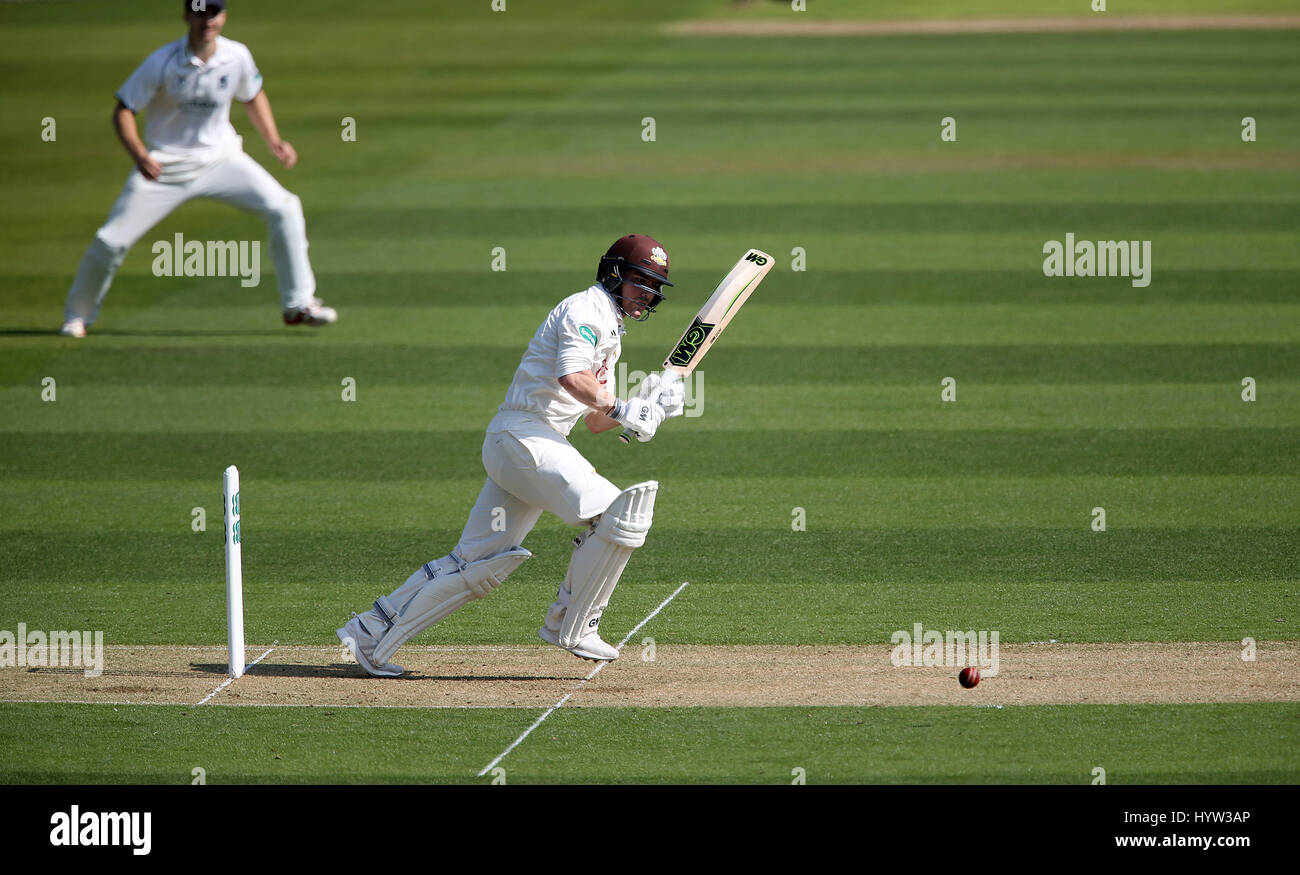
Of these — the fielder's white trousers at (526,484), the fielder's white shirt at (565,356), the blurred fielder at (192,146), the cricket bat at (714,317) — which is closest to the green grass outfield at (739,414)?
the fielder's white trousers at (526,484)

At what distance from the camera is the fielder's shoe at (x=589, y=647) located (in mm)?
7751

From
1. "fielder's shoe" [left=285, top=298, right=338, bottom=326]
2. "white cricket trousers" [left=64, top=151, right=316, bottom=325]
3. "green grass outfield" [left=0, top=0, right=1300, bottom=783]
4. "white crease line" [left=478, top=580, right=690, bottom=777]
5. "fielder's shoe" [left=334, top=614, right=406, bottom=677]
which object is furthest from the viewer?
"fielder's shoe" [left=285, top=298, right=338, bottom=326]

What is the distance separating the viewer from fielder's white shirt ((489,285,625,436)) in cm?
738

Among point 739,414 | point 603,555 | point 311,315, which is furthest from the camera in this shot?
point 311,315

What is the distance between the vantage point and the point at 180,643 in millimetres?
8250

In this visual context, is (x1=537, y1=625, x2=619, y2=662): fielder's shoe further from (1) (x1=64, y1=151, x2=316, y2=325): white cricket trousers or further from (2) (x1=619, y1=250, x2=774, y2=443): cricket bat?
(1) (x1=64, y1=151, x2=316, y2=325): white cricket trousers

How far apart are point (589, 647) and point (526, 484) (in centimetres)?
86

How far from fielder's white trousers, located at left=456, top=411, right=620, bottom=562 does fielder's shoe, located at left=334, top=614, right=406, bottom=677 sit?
60cm

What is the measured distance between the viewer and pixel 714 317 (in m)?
7.95

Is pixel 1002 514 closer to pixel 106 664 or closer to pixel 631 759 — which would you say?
pixel 631 759

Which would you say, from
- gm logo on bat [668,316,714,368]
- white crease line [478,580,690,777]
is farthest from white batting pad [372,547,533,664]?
gm logo on bat [668,316,714,368]

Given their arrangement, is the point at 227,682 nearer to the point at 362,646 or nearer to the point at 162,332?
the point at 362,646

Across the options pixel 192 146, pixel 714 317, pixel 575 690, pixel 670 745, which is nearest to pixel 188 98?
pixel 192 146

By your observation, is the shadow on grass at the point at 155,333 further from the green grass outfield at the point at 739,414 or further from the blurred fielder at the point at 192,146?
the blurred fielder at the point at 192,146
